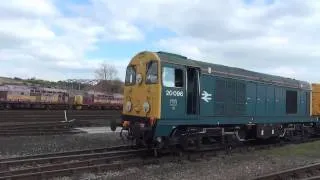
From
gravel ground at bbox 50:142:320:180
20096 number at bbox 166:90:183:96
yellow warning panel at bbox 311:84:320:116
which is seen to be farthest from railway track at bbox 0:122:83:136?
yellow warning panel at bbox 311:84:320:116

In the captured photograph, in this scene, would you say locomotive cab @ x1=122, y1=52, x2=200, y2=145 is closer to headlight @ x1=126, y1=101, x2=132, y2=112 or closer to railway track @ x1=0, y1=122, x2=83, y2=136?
headlight @ x1=126, y1=101, x2=132, y2=112

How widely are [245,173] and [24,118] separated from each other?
2437 centimetres

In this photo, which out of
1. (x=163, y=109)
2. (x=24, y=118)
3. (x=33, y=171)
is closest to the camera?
(x=33, y=171)

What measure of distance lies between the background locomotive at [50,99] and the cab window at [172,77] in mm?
42968

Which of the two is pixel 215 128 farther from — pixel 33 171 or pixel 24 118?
pixel 24 118

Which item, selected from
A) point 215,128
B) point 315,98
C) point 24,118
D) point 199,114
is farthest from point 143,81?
point 24,118

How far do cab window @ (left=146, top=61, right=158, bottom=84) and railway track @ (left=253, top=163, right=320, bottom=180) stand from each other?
4.98m

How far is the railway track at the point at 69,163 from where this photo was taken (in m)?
11.1

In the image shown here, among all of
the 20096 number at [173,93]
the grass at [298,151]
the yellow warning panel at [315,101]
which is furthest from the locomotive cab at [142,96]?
the yellow warning panel at [315,101]

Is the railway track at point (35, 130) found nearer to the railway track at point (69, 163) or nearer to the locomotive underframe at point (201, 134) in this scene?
the railway track at point (69, 163)

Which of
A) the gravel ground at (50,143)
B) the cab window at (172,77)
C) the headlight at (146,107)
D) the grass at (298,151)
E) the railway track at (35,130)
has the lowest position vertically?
the grass at (298,151)

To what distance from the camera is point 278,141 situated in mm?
21609

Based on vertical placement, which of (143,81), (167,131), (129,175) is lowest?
(129,175)

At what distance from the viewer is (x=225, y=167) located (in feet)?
43.5
